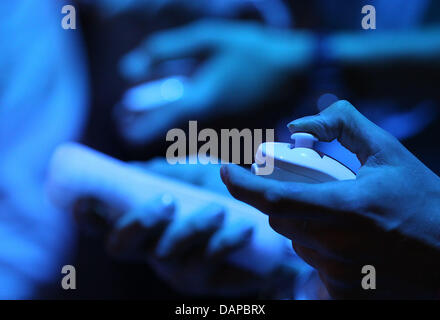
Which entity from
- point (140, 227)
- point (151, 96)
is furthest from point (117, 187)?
point (151, 96)

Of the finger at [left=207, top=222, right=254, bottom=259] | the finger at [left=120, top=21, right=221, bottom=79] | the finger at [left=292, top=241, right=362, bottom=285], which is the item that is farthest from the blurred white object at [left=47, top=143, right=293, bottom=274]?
the finger at [left=120, top=21, right=221, bottom=79]

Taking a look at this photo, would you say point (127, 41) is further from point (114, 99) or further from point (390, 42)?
point (390, 42)

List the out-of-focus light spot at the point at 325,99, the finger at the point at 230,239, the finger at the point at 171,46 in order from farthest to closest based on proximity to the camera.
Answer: the finger at the point at 171,46, the out-of-focus light spot at the point at 325,99, the finger at the point at 230,239

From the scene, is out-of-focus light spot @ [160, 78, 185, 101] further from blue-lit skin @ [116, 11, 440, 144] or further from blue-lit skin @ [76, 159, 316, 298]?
blue-lit skin @ [76, 159, 316, 298]

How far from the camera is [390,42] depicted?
1.94ft

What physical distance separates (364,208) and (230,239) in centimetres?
19

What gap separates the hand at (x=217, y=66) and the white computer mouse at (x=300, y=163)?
14.2 inches

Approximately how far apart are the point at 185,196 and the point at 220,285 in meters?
Answer: 0.14

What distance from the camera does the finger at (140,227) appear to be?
1.53 ft

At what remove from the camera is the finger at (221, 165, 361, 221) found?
0.26 metres

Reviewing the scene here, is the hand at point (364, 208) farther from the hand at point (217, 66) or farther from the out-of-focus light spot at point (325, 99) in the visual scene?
the hand at point (217, 66)

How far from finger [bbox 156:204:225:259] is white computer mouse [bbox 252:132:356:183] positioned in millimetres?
173

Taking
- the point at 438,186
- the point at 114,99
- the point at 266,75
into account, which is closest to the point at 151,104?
the point at 114,99

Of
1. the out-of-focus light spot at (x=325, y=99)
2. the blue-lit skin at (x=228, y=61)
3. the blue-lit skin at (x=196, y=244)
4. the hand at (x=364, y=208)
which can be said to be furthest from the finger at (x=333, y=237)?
the blue-lit skin at (x=228, y=61)
